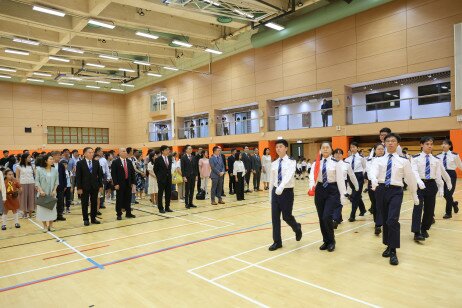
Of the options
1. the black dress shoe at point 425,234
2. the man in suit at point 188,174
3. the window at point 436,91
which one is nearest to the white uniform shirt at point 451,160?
the black dress shoe at point 425,234

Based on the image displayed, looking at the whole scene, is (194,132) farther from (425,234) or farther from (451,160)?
(425,234)

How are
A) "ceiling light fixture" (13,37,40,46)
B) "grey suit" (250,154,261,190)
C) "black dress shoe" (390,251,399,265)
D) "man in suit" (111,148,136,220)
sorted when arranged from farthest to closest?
"ceiling light fixture" (13,37,40,46)
"grey suit" (250,154,261,190)
"man in suit" (111,148,136,220)
"black dress shoe" (390,251,399,265)

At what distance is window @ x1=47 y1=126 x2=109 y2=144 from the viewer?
29.5m

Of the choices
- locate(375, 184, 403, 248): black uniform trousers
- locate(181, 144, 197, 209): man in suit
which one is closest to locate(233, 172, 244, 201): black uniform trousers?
locate(181, 144, 197, 209): man in suit

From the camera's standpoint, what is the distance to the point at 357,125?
54.1 feet

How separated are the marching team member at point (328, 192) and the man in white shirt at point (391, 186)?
1.68 feet

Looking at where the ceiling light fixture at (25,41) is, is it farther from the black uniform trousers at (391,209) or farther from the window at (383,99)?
the black uniform trousers at (391,209)

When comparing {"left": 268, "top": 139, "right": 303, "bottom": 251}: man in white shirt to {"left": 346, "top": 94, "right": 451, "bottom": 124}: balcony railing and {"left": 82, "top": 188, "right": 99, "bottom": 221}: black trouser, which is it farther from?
{"left": 346, "top": 94, "right": 451, "bottom": 124}: balcony railing

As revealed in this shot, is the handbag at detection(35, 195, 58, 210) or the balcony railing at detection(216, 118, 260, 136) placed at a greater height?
the balcony railing at detection(216, 118, 260, 136)

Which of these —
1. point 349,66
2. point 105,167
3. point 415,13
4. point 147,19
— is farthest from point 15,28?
point 415,13

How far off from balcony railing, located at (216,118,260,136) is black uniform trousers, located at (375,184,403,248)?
16853 millimetres

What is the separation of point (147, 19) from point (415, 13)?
12943mm

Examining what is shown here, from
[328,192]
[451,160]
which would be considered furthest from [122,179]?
[451,160]

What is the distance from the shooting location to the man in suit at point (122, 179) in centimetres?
775
